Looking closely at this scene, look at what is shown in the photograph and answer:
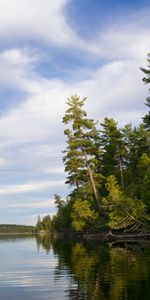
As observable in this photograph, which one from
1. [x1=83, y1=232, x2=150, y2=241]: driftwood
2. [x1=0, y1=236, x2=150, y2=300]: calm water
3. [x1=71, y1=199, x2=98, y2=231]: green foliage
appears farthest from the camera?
[x1=71, y1=199, x2=98, y2=231]: green foliage

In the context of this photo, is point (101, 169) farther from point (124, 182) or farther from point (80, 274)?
point (80, 274)

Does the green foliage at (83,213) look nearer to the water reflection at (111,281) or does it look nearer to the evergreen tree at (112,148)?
the evergreen tree at (112,148)

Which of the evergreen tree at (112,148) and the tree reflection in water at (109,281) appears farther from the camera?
the evergreen tree at (112,148)

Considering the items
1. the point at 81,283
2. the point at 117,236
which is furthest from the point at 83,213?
the point at 81,283

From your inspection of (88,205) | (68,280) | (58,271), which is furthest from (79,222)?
(68,280)

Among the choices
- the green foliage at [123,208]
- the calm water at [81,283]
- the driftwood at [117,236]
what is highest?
the green foliage at [123,208]

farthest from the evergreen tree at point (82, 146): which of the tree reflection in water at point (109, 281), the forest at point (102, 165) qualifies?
the tree reflection in water at point (109, 281)

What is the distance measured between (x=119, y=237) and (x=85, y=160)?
1336 cm

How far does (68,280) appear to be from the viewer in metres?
20.5

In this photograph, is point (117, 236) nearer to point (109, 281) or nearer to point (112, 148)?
point (112, 148)

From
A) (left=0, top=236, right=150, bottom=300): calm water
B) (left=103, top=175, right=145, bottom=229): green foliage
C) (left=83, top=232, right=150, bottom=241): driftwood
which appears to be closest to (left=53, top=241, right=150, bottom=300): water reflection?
(left=0, top=236, right=150, bottom=300): calm water

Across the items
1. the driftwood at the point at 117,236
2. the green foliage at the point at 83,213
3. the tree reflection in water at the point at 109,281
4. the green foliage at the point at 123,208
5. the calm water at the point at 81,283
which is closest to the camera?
the tree reflection in water at the point at 109,281

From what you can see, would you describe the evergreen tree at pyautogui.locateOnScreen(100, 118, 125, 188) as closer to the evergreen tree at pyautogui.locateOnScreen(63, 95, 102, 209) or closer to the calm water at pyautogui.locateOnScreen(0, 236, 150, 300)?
the evergreen tree at pyautogui.locateOnScreen(63, 95, 102, 209)

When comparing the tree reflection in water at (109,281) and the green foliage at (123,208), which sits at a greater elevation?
the green foliage at (123,208)
